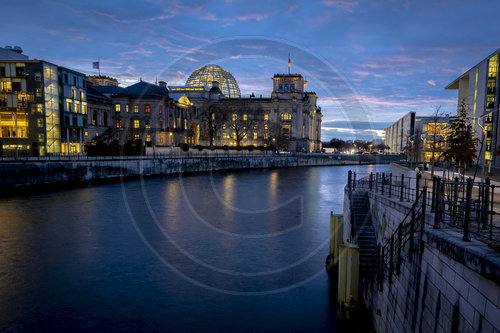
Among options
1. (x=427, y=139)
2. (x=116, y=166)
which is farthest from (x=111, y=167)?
(x=427, y=139)

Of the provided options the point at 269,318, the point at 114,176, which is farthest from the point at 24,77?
the point at 269,318

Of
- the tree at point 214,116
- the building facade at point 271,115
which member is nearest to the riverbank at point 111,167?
the tree at point 214,116

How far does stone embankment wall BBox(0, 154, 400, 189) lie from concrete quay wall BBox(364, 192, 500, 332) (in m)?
51.3

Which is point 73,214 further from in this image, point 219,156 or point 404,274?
point 219,156

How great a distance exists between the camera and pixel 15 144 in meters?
64.5

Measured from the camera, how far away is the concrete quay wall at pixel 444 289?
6.41 meters

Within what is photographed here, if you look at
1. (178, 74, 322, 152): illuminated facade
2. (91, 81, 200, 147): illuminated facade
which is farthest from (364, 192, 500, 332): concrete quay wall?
(178, 74, 322, 152): illuminated facade

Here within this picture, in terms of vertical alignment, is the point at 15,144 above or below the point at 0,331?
above

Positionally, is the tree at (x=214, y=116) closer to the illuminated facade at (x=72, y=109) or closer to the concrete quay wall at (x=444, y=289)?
the illuminated facade at (x=72, y=109)

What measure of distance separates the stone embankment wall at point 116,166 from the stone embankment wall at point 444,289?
51254 millimetres

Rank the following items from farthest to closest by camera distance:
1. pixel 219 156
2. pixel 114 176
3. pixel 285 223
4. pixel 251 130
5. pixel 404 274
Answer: pixel 251 130 < pixel 219 156 < pixel 114 176 < pixel 285 223 < pixel 404 274

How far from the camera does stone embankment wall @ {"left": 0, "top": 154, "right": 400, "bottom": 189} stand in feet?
155

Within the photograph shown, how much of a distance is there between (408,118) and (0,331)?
536 feet

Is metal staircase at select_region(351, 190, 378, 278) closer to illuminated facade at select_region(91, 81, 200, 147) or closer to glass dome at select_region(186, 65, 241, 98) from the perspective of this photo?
illuminated facade at select_region(91, 81, 200, 147)
